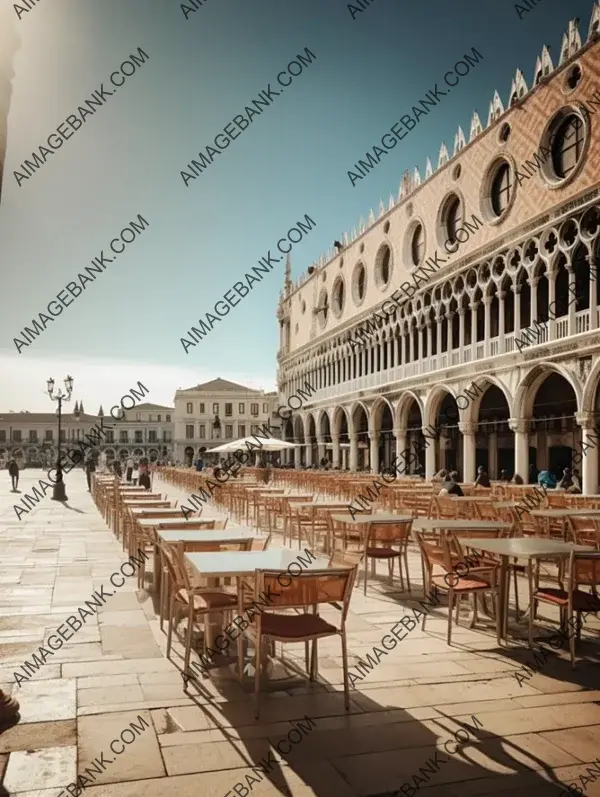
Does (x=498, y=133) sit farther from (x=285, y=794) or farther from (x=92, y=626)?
(x=285, y=794)

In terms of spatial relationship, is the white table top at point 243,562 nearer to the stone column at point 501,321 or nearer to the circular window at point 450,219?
the stone column at point 501,321

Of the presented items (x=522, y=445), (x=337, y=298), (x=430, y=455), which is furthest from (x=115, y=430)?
(x=522, y=445)

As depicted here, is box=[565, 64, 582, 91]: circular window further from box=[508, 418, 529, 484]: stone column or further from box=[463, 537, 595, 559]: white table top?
box=[463, 537, 595, 559]: white table top

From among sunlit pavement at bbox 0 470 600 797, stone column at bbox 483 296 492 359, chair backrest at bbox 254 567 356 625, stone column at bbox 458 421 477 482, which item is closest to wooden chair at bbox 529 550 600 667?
sunlit pavement at bbox 0 470 600 797

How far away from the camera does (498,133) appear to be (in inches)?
979

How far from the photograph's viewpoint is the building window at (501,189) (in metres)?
24.5

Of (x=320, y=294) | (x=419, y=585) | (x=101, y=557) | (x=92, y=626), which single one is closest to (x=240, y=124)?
(x=101, y=557)

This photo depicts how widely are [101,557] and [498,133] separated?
2092 centimetres

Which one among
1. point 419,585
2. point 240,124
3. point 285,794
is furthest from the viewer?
point 240,124

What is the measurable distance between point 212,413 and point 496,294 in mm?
68201

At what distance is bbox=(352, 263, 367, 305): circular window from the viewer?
3831 cm

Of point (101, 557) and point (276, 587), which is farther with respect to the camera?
point (101, 557)

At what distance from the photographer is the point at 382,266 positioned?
1416 inches

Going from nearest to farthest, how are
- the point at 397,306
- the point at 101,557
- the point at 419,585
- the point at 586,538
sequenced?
the point at 419,585, the point at 586,538, the point at 101,557, the point at 397,306
